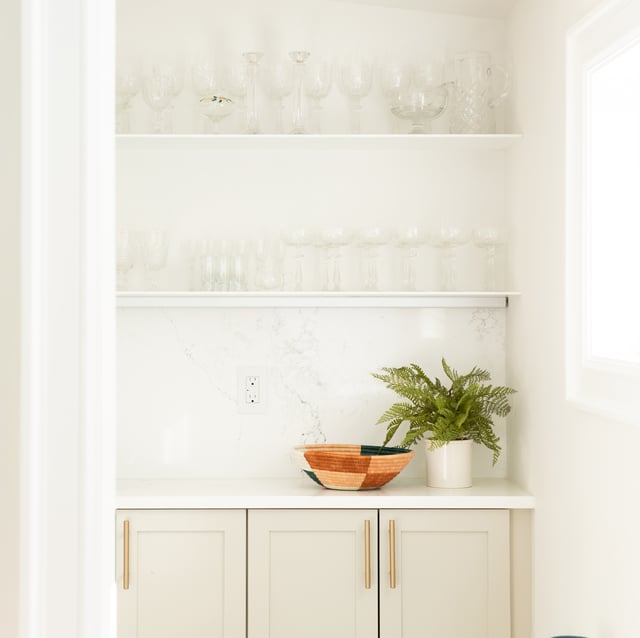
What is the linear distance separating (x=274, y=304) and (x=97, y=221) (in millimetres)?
1847

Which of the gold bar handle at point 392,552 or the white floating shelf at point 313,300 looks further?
the white floating shelf at point 313,300

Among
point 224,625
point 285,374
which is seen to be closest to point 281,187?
point 285,374

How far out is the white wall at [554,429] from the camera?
1765mm

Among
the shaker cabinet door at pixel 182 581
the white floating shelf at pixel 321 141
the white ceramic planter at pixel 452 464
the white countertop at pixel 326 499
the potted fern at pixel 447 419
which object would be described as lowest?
the shaker cabinet door at pixel 182 581

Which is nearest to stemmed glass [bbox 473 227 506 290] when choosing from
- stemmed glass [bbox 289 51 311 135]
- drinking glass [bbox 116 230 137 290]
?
stemmed glass [bbox 289 51 311 135]

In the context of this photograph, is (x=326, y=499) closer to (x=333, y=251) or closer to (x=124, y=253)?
(x=333, y=251)

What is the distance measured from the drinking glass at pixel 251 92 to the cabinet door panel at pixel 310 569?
1167 millimetres

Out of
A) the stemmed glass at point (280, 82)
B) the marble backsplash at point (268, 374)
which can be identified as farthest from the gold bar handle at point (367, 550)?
the stemmed glass at point (280, 82)

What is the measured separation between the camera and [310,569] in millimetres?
2354

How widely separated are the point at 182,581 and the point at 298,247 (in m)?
1.07

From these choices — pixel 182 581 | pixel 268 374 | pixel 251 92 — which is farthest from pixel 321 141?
pixel 182 581

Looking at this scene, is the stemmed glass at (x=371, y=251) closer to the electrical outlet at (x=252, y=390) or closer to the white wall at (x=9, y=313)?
the electrical outlet at (x=252, y=390)

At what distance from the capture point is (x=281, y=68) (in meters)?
2.59

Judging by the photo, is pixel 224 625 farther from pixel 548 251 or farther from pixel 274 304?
pixel 548 251
